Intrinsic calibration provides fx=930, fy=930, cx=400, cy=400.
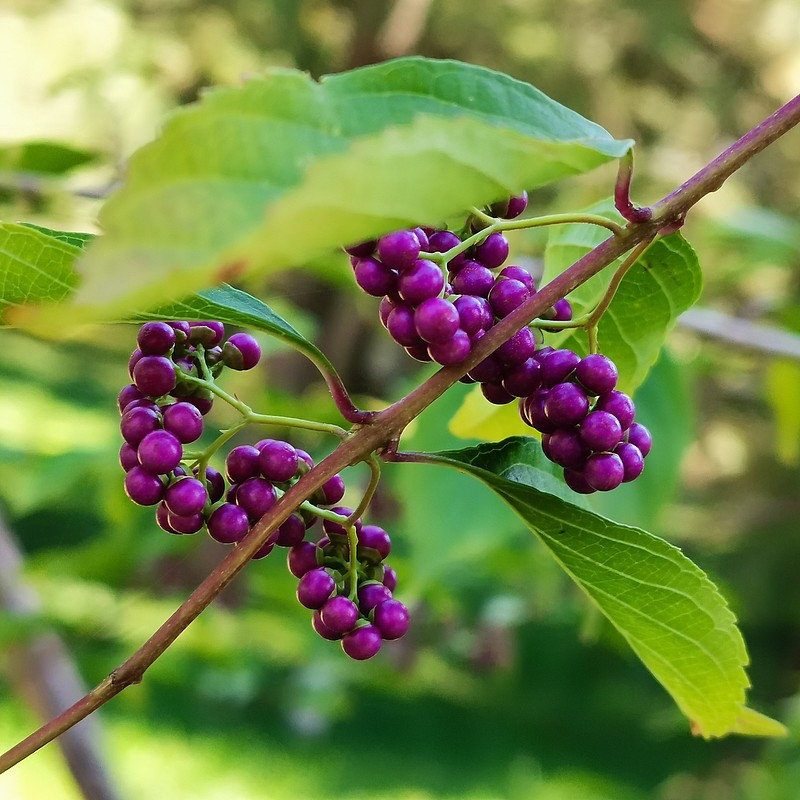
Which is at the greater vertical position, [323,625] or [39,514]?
[323,625]

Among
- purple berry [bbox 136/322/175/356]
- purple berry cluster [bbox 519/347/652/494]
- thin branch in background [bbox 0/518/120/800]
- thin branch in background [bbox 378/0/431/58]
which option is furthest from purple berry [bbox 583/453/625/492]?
thin branch in background [bbox 378/0/431/58]

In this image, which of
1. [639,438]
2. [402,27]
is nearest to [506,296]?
[639,438]

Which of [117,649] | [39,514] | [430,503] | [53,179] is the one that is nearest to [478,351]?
[430,503]

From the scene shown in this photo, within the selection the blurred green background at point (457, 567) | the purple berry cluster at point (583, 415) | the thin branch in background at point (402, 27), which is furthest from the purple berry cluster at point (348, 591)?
the thin branch in background at point (402, 27)

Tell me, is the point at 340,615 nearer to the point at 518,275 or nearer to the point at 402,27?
the point at 518,275

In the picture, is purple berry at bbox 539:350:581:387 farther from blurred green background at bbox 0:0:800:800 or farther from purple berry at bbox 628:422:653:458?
blurred green background at bbox 0:0:800:800

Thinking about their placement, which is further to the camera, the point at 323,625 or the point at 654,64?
the point at 654,64

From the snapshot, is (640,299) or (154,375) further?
(640,299)

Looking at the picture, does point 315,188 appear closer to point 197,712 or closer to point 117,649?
point 117,649

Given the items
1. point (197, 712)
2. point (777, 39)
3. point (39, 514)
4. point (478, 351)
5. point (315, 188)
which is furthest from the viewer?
point (39, 514)
